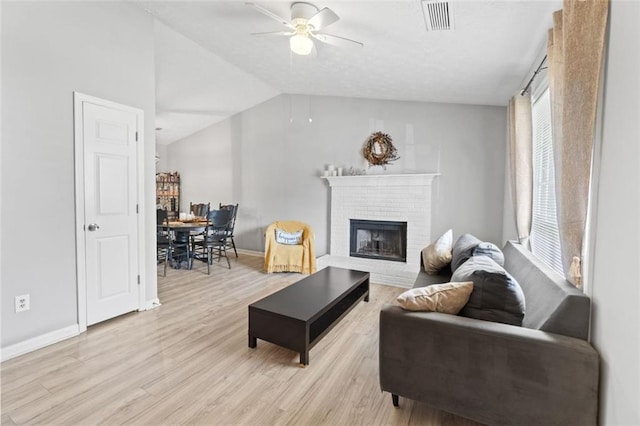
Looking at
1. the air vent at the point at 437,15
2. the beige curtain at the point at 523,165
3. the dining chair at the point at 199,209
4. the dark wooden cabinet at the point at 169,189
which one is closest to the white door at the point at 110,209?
the air vent at the point at 437,15

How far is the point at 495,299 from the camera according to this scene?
1688 millimetres

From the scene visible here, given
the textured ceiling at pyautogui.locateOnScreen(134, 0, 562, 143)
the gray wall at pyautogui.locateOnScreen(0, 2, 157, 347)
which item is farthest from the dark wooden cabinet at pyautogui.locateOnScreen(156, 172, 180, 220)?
the gray wall at pyautogui.locateOnScreen(0, 2, 157, 347)

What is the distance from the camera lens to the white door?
9.21 ft

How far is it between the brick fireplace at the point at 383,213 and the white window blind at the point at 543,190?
1682mm

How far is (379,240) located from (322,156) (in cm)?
176

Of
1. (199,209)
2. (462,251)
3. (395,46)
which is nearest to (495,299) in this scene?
(462,251)

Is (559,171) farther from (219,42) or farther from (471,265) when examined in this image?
(219,42)

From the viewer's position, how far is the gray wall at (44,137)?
2314mm

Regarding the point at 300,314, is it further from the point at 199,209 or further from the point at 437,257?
the point at 199,209

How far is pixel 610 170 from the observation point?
137 cm

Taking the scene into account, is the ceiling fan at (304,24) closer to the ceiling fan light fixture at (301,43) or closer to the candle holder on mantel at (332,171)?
the ceiling fan light fixture at (301,43)

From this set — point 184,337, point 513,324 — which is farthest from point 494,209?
point 184,337

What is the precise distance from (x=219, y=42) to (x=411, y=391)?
12.8ft

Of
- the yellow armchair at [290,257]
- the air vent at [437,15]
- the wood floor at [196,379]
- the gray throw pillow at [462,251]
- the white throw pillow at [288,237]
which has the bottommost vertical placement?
the wood floor at [196,379]
